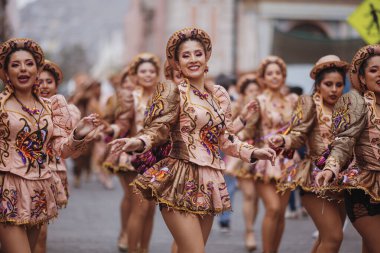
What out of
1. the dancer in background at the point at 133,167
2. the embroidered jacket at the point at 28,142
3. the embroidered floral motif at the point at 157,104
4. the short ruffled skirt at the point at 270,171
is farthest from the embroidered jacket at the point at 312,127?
the embroidered jacket at the point at 28,142

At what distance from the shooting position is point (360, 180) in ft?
23.2

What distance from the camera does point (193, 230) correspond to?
6.86m

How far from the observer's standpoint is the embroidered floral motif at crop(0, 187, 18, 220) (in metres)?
6.89

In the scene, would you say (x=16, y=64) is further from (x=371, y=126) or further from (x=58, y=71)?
(x=371, y=126)

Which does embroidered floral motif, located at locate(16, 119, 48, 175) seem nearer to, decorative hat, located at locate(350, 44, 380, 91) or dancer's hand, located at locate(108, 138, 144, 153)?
dancer's hand, located at locate(108, 138, 144, 153)

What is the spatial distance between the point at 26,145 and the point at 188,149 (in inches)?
51.7

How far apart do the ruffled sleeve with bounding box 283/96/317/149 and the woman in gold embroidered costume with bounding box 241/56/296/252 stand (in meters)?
1.65

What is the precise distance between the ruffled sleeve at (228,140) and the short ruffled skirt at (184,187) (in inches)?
13.4

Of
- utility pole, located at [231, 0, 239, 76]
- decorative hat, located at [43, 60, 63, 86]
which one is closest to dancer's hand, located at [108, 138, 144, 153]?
decorative hat, located at [43, 60, 63, 86]

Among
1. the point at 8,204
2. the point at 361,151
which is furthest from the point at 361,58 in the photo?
the point at 8,204

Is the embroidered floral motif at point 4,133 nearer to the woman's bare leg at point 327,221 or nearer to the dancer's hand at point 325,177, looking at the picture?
the dancer's hand at point 325,177

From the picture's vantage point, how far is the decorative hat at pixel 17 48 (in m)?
7.19

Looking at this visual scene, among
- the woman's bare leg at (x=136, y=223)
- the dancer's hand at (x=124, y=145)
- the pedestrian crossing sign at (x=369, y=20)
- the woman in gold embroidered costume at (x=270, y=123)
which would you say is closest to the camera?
the dancer's hand at (x=124, y=145)

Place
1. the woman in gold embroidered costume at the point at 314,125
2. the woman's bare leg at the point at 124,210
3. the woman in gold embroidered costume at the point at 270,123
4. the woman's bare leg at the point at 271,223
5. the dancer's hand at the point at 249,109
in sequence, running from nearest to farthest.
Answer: the woman in gold embroidered costume at the point at 314,125
the dancer's hand at the point at 249,109
the woman's bare leg at the point at 271,223
the woman in gold embroidered costume at the point at 270,123
the woman's bare leg at the point at 124,210
